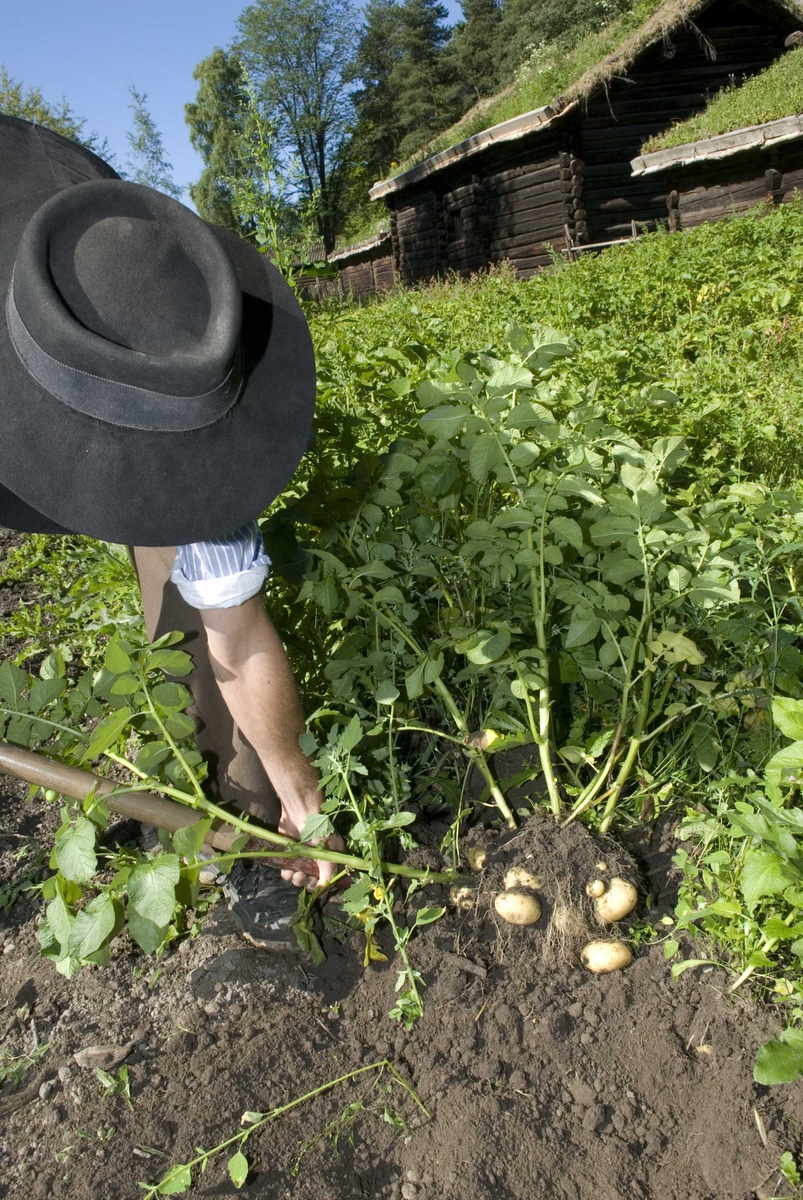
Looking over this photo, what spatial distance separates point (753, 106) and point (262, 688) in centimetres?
1457

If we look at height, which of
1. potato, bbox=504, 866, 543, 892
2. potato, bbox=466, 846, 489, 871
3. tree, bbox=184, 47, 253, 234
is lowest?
potato, bbox=466, 846, 489, 871

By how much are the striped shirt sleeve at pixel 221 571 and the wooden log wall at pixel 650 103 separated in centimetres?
1634

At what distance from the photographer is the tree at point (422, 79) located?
54.5 m

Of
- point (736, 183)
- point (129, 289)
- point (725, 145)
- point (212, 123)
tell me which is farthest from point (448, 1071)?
point (212, 123)

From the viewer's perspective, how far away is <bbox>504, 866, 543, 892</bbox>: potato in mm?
1595

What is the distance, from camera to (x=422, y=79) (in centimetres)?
5644

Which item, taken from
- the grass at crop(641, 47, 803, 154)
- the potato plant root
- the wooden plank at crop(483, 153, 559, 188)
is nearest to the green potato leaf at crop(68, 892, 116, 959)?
the potato plant root

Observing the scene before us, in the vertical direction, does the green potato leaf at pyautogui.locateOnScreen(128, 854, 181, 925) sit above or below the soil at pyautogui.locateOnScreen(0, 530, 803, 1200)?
above

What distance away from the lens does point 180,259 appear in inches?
52.6

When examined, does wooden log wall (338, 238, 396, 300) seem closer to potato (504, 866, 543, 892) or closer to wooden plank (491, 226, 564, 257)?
wooden plank (491, 226, 564, 257)

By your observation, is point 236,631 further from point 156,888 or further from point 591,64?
point 591,64

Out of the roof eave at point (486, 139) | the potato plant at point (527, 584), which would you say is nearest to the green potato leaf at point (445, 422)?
the potato plant at point (527, 584)

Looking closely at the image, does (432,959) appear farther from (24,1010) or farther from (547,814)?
(24,1010)

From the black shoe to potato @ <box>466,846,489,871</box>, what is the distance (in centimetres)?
36
